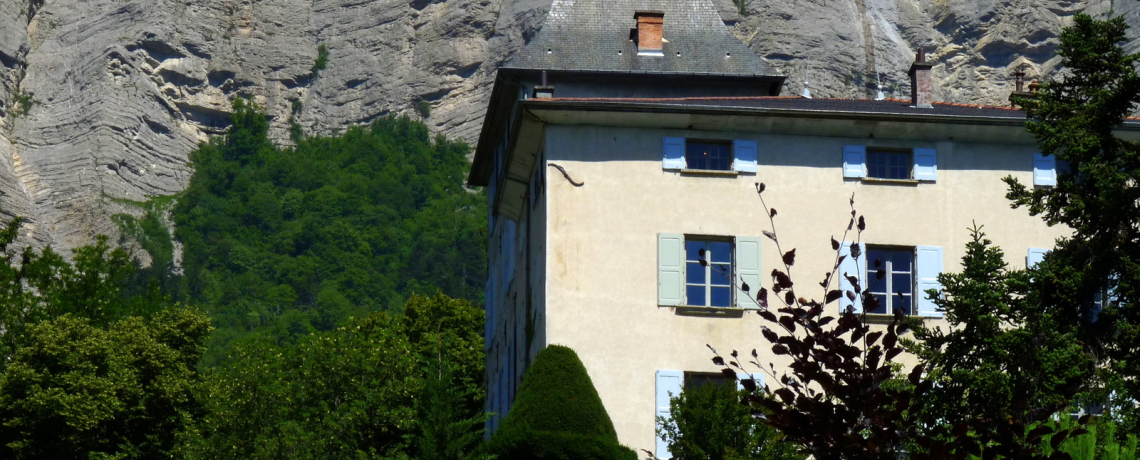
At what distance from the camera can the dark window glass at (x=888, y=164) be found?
28484 mm

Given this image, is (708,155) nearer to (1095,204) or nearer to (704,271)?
(704,271)

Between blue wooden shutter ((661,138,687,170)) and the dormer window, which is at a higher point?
the dormer window

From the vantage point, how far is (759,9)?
133m

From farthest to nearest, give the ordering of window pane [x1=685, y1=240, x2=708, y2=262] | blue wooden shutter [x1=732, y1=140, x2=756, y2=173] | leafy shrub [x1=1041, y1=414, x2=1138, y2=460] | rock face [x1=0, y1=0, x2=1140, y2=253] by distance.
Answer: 1. rock face [x1=0, y1=0, x2=1140, y2=253]
2. blue wooden shutter [x1=732, y1=140, x2=756, y2=173]
3. window pane [x1=685, y1=240, x2=708, y2=262]
4. leafy shrub [x1=1041, y1=414, x2=1138, y2=460]

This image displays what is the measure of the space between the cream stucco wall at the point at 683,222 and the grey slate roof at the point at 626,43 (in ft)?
39.2

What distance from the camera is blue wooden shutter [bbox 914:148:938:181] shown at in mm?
28297

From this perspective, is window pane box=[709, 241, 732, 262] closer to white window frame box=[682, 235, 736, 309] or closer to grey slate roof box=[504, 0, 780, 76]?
white window frame box=[682, 235, 736, 309]

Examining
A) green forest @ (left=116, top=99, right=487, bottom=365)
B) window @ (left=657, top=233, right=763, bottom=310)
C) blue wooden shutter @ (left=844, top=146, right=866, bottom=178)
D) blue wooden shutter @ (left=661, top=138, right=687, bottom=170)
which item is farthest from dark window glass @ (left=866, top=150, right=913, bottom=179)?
green forest @ (left=116, top=99, right=487, bottom=365)

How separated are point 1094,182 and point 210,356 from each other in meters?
78.1

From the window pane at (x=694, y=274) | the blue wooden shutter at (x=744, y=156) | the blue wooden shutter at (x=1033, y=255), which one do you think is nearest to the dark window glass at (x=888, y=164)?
the blue wooden shutter at (x=744, y=156)

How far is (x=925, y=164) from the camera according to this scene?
93.2ft

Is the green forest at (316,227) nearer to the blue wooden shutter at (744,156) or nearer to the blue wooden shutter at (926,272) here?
the blue wooden shutter at (744,156)

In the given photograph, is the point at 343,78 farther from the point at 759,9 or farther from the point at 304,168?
the point at 759,9

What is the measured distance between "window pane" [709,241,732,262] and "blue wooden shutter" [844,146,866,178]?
2609mm
